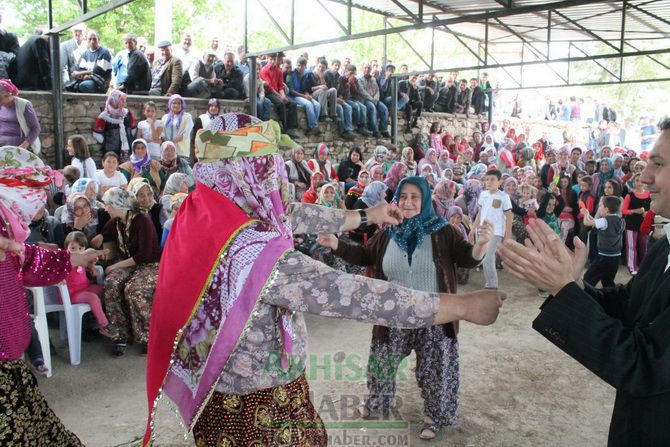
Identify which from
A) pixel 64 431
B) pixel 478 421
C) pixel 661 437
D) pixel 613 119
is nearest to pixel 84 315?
pixel 64 431

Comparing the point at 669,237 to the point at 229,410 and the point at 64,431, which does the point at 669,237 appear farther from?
the point at 64,431

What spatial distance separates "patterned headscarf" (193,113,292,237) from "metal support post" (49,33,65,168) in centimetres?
710

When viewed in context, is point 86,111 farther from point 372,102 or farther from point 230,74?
point 372,102

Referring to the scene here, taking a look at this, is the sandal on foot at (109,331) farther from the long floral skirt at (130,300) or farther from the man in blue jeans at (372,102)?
the man in blue jeans at (372,102)

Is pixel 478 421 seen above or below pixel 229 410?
below

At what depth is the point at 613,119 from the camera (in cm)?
2650

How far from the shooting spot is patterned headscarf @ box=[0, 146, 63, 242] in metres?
2.39

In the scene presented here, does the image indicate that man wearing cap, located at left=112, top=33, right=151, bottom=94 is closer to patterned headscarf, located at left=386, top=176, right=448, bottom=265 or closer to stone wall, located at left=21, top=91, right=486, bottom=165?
stone wall, located at left=21, top=91, right=486, bottom=165

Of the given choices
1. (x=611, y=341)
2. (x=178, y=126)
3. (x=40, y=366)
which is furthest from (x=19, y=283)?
(x=178, y=126)

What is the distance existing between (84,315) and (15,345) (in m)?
3.34

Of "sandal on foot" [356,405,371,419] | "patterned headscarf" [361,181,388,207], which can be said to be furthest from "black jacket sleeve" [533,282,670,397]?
"patterned headscarf" [361,181,388,207]

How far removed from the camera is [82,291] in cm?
516

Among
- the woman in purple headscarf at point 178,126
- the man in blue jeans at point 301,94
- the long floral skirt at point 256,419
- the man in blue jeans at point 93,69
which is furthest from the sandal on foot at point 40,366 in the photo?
the man in blue jeans at point 301,94

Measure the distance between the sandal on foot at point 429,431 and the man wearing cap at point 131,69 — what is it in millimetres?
7816
